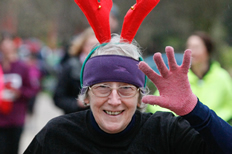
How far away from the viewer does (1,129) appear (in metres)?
5.46

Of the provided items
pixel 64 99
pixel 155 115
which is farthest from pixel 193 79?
pixel 155 115

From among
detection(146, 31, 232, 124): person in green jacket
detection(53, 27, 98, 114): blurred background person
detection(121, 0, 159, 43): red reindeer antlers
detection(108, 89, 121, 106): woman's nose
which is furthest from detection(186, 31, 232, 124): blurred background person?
detection(108, 89, 121, 106): woman's nose

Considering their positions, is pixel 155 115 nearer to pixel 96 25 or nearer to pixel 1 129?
pixel 96 25

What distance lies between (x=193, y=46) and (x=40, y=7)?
26.0 m

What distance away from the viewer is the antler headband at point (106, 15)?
2.57m

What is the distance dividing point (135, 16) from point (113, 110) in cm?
65

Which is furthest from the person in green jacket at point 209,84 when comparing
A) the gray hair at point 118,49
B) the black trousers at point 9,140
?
the black trousers at point 9,140

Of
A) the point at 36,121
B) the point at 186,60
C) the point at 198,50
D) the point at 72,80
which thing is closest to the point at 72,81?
the point at 72,80

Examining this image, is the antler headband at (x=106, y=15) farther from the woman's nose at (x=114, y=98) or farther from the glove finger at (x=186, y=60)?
the glove finger at (x=186, y=60)

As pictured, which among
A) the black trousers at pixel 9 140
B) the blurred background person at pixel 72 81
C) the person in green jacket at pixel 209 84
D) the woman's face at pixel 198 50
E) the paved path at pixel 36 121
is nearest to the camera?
the person in green jacket at pixel 209 84

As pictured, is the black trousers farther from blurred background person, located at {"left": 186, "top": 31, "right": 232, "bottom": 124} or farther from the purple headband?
the purple headband

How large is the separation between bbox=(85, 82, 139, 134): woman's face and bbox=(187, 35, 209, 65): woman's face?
2425mm

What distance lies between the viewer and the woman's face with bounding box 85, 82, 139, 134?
2.50 meters

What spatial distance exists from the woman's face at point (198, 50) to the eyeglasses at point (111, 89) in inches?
94.6
